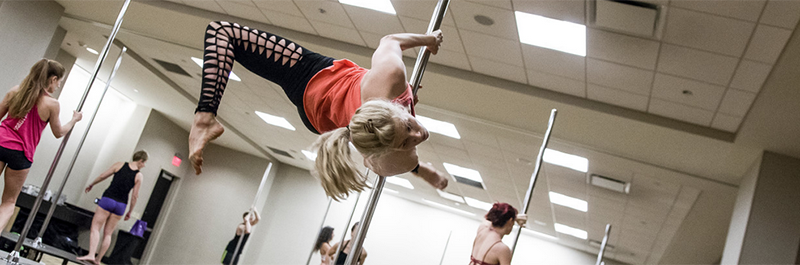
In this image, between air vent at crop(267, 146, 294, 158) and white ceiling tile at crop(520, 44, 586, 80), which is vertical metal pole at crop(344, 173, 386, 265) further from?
air vent at crop(267, 146, 294, 158)

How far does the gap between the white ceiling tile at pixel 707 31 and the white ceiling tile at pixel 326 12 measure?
264cm

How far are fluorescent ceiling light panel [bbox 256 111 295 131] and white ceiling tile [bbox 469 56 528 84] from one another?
17.0 feet

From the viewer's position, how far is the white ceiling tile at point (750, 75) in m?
4.23

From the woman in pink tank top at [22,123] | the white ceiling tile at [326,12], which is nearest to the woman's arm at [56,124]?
the woman in pink tank top at [22,123]

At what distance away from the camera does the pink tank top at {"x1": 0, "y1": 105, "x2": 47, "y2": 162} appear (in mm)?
3506

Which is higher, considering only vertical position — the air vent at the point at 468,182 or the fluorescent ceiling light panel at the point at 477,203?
the air vent at the point at 468,182

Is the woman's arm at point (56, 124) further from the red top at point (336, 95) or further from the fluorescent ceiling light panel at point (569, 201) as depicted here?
the fluorescent ceiling light panel at point (569, 201)

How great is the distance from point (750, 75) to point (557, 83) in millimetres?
1548

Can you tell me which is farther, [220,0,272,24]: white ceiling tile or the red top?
[220,0,272,24]: white ceiling tile

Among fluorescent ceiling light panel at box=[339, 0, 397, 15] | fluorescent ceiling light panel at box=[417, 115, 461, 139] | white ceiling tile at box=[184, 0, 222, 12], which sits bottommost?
fluorescent ceiling light panel at box=[417, 115, 461, 139]

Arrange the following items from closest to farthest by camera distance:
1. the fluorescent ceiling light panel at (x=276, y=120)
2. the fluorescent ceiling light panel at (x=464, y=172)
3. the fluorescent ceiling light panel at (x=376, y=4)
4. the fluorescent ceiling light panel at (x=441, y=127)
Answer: the fluorescent ceiling light panel at (x=376, y=4) → the fluorescent ceiling light panel at (x=441, y=127) → the fluorescent ceiling light panel at (x=464, y=172) → the fluorescent ceiling light panel at (x=276, y=120)

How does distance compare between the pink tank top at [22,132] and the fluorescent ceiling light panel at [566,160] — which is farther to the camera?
the fluorescent ceiling light panel at [566,160]

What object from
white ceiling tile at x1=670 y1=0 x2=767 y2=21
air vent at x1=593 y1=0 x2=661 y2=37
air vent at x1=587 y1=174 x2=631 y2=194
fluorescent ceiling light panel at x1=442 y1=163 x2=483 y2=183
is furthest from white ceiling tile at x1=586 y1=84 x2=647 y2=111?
fluorescent ceiling light panel at x1=442 y1=163 x2=483 y2=183

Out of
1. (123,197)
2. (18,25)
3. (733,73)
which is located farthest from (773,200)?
(18,25)
